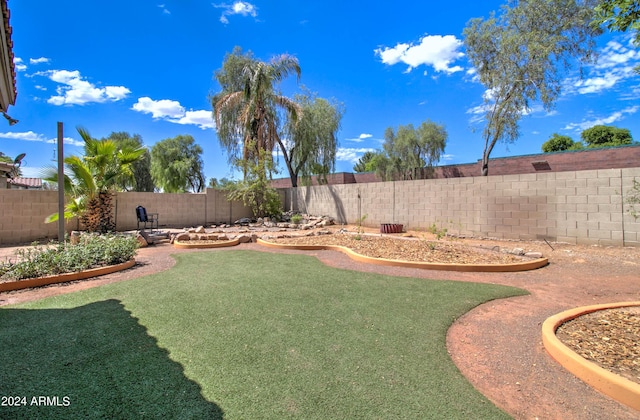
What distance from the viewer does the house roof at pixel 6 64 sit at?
286 cm

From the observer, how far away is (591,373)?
2.29 meters

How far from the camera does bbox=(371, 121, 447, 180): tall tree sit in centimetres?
2817

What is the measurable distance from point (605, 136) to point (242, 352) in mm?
43200

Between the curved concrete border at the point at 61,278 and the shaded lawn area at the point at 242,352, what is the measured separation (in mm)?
1025

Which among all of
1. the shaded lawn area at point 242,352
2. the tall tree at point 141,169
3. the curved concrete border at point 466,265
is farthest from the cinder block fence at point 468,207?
the tall tree at point 141,169

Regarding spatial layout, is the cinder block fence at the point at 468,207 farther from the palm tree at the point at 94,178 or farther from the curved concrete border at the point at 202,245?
the curved concrete border at the point at 202,245

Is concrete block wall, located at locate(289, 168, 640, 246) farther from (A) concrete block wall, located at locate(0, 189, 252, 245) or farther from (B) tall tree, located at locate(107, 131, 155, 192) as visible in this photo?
(B) tall tree, located at locate(107, 131, 155, 192)

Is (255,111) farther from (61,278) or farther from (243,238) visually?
(61,278)

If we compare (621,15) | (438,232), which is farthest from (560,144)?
(621,15)

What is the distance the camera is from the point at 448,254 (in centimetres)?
684

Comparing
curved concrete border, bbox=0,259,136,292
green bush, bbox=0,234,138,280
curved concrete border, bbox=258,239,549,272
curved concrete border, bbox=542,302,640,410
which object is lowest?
curved concrete border, bbox=542,302,640,410

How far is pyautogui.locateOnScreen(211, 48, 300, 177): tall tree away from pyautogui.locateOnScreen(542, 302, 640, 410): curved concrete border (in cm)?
1252

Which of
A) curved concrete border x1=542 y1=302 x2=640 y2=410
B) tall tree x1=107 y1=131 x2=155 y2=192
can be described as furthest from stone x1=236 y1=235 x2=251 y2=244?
tall tree x1=107 y1=131 x2=155 y2=192

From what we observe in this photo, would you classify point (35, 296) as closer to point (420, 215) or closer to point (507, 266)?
point (507, 266)
